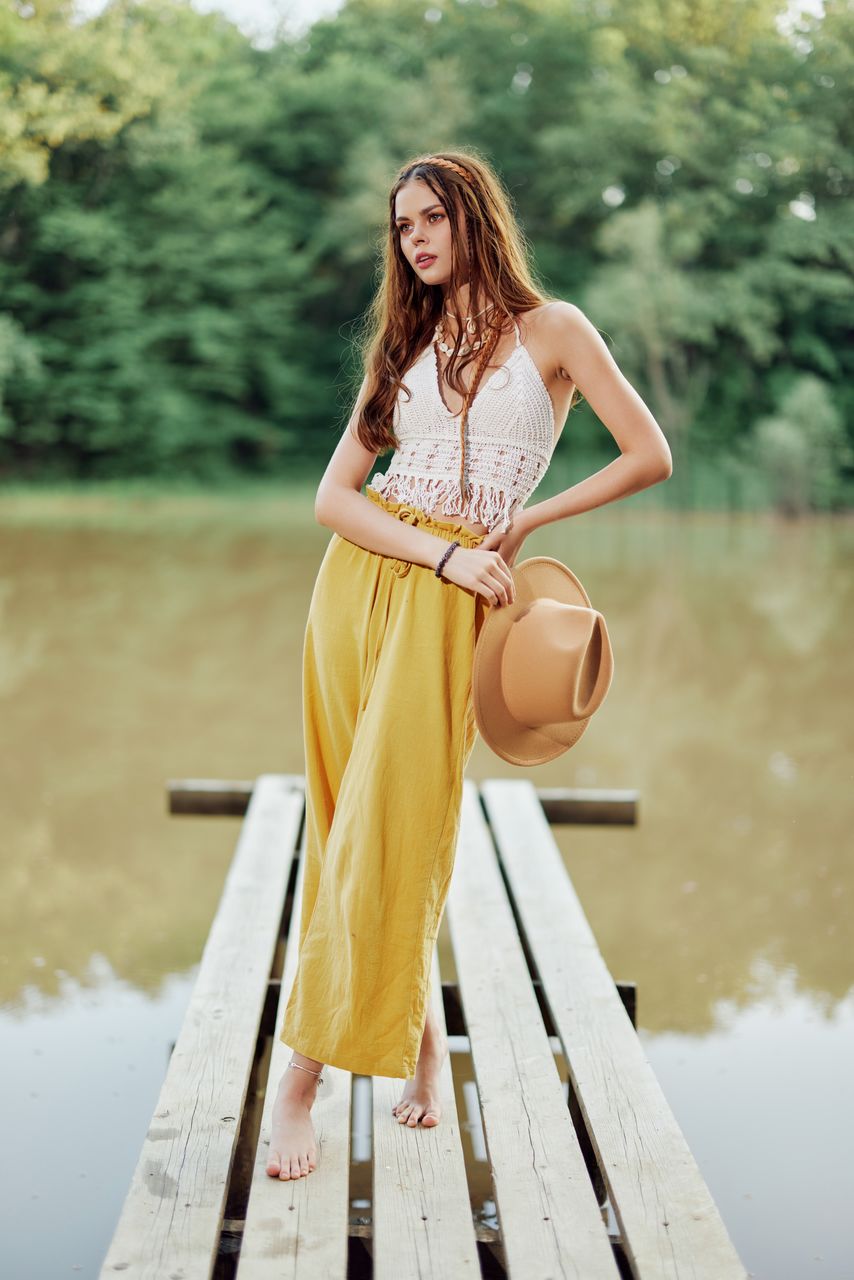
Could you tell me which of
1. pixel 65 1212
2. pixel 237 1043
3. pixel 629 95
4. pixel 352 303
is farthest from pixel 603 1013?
pixel 352 303

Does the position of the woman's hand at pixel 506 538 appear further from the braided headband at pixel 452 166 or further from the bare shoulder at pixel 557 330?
the braided headband at pixel 452 166

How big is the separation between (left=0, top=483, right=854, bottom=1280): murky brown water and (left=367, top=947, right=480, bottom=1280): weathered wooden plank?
18.5 inches

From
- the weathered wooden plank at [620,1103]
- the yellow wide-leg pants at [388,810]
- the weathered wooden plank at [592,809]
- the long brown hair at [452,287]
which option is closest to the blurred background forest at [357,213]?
the weathered wooden plank at [592,809]

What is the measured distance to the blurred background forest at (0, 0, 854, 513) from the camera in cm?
1709

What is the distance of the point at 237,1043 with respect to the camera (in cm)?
208

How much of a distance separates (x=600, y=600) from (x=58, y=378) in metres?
12.0

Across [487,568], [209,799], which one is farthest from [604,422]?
[209,799]

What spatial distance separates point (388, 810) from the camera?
1732 millimetres

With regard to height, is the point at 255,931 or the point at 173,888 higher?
the point at 255,931

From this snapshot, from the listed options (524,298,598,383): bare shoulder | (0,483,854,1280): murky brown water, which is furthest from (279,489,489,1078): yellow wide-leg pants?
(0,483,854,1280): murky brown water

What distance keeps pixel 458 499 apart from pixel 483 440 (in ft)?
0.28

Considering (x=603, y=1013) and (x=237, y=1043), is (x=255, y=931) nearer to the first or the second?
(x=237, y=1043)

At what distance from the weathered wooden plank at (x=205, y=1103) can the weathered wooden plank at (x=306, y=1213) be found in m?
0.04

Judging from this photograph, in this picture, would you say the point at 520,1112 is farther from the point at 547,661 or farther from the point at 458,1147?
the point at 547,661
